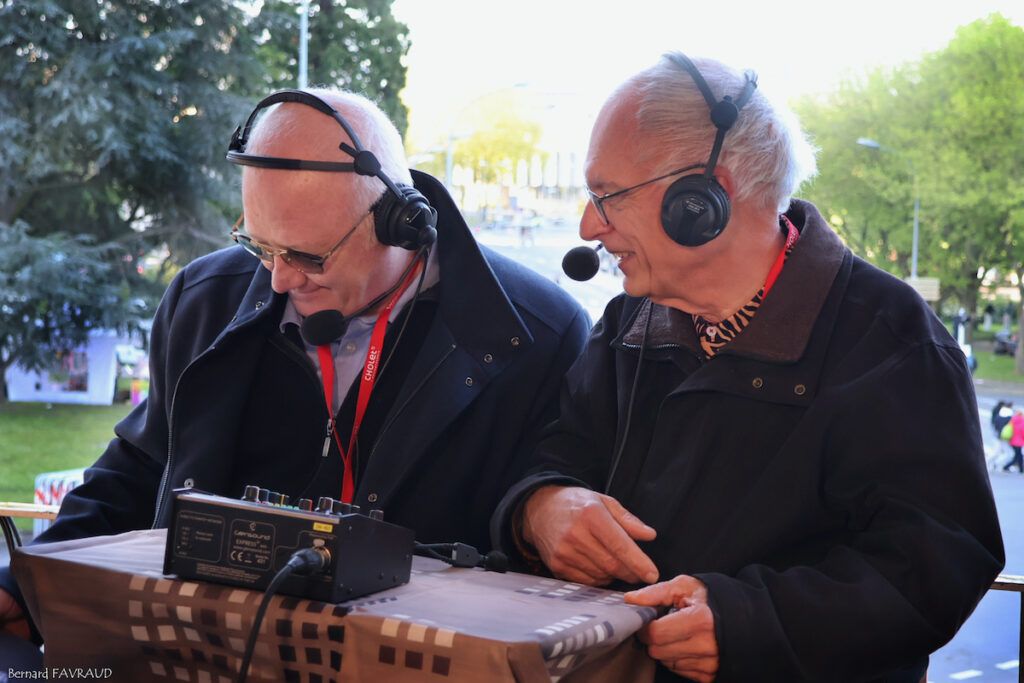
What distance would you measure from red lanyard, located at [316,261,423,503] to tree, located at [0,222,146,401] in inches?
171

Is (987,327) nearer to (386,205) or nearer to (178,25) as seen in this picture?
(386,205)

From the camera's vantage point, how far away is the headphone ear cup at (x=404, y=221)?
1801mm

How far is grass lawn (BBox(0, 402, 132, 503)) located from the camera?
5.02 meters

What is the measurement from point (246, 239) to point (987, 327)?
99.8 inches

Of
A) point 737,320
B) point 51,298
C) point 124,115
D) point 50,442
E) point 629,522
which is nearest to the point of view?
point 629,522

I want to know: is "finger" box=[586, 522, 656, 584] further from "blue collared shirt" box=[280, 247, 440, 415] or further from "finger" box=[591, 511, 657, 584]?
"blue collared shirt" box=[280, 247, 440, 415]

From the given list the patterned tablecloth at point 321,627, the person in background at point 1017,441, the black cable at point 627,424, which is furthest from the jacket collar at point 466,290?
the person in background at point 1017,441

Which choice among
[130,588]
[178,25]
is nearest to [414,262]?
[130,588]

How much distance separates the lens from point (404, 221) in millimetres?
1798

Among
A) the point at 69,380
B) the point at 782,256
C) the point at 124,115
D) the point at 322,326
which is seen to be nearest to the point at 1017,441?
the point at 782,256

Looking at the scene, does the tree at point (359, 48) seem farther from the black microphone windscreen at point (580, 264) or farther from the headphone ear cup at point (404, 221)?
the black microphone windscreen at point (580, 264)

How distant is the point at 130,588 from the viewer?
3.62ft

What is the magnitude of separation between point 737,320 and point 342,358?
75cm

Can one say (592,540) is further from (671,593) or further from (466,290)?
(466,290)
